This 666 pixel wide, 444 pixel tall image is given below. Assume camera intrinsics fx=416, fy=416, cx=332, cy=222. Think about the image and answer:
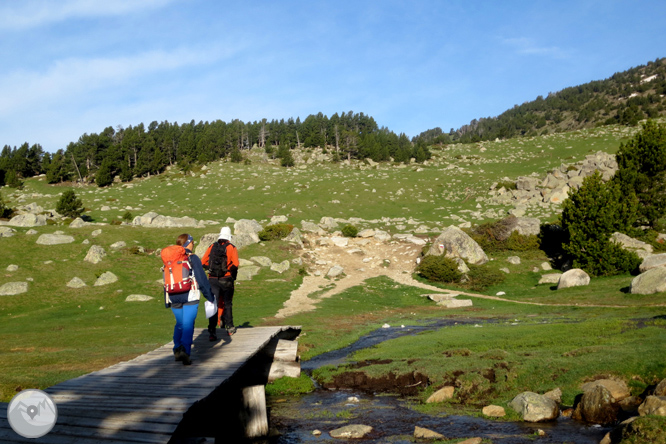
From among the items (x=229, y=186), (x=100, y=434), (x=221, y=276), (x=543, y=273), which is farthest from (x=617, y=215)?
(x=229, y=186)

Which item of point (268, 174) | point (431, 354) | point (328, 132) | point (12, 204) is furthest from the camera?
point (328, 132)

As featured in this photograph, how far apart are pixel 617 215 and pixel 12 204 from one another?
293ft

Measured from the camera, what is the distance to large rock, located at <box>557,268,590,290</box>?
107 ft

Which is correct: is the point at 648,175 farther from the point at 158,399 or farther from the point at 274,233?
the point at 158,399

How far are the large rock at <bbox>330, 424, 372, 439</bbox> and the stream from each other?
156 mm

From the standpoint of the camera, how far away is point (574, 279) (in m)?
32.8

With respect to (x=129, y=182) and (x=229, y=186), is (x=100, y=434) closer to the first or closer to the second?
(x=229, y=186)

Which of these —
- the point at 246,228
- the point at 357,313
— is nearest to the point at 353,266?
the point at 246,228

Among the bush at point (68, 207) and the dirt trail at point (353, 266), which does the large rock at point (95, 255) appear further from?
the bush at point (68, 207)

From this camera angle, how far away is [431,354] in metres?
17.0

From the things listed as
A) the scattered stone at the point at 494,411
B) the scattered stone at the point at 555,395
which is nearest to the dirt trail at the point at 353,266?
the scattered stone at the point at 494,411

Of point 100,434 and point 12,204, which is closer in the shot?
point 100,434

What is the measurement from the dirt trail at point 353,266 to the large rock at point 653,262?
8.72 m

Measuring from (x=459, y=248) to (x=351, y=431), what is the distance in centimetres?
3499
